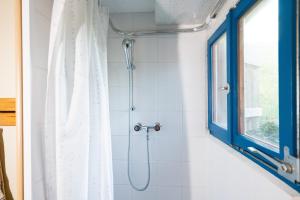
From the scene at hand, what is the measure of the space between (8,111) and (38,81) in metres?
0.25

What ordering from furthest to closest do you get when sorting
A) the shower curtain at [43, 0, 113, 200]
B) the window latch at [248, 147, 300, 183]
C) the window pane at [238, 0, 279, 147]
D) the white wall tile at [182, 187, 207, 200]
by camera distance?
the white wall tile at [182, 187, 207, 200], the shower curtain at [43, 0, 113, 200], the window pane at [238, 0, 279, 147], the window latch at [248, 147, 300, 183]

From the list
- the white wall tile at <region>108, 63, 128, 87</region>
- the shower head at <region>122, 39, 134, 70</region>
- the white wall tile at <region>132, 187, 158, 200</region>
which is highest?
the shower head at <region>122, 39, 134, 70</region>

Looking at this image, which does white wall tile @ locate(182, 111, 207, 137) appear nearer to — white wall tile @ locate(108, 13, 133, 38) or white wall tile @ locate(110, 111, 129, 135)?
white wall tile @ locate(110, 111, 129, 135)

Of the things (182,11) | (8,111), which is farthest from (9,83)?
(182,11)

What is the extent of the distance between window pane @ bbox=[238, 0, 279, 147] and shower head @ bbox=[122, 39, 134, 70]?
0.90 meters

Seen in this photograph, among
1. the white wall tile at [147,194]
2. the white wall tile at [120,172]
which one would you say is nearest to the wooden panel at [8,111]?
the white wall tile at [120,172]

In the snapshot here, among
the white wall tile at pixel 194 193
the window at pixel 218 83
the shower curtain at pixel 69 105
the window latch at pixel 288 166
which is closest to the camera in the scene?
the window latch at pixel 288 166

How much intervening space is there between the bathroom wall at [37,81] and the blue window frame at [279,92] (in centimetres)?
105

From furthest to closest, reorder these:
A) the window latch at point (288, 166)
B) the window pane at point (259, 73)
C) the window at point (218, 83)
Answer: the window at point (218, 83) < the window pane at point (259, 73) < the window latch at point (288, 166)

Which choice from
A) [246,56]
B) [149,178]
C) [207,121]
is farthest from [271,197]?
[149,178]

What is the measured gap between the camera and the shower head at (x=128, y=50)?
1576 millimetres

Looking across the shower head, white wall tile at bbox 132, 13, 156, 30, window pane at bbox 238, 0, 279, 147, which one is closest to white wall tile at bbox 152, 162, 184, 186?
window pane at bbox 238, 0, 279, 147

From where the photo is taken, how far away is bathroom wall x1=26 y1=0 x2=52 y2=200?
0.90m

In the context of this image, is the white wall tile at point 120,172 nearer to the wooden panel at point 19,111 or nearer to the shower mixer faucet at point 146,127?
the shower mixer faucet at point 146,127
